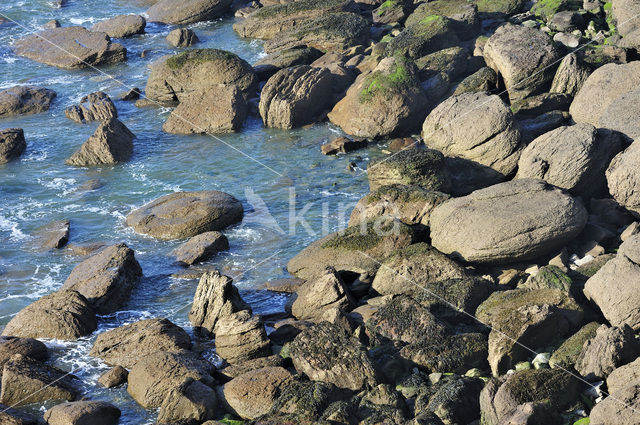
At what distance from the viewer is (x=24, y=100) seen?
24.8m

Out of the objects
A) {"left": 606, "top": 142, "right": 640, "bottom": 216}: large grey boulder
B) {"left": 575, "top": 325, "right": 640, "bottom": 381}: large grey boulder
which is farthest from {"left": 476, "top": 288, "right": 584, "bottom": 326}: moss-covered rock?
{"left": 606, "top": 142, "right": 640, "bottom": 216}: large grey boulder

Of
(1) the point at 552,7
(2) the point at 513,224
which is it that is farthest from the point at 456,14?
(2) the point at 513,224

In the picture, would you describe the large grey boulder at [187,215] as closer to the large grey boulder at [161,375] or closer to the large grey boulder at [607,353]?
the large grey boulder at [161,375]

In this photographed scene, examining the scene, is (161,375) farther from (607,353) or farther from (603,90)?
(603,90)

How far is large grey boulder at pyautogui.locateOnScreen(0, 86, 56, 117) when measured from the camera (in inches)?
961

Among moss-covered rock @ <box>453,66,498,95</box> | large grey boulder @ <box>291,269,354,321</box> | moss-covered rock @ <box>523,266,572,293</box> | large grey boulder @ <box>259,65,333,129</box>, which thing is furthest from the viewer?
large grey boulder @ <box>259,65,333,129</box>

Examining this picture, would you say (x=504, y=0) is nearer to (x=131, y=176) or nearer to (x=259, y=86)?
(x=259, y=86)

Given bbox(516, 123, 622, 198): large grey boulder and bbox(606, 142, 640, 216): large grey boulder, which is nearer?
bbox(606, 142, 640, 216): large grey boulder

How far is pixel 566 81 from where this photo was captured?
1906 cm

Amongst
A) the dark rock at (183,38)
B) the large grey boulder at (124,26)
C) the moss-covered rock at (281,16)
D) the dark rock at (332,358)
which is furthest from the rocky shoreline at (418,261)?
the large grey boulder at (124,26)

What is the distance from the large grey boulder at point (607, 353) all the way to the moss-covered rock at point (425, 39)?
13.1 metres

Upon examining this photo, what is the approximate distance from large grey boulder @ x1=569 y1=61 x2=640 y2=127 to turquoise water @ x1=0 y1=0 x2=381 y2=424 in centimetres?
483

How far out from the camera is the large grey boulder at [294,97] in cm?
2172

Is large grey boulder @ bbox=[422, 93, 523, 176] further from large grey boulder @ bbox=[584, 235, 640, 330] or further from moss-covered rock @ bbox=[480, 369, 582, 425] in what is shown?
moss-covered rock @ bbox=[480, 369, 582, 425]
